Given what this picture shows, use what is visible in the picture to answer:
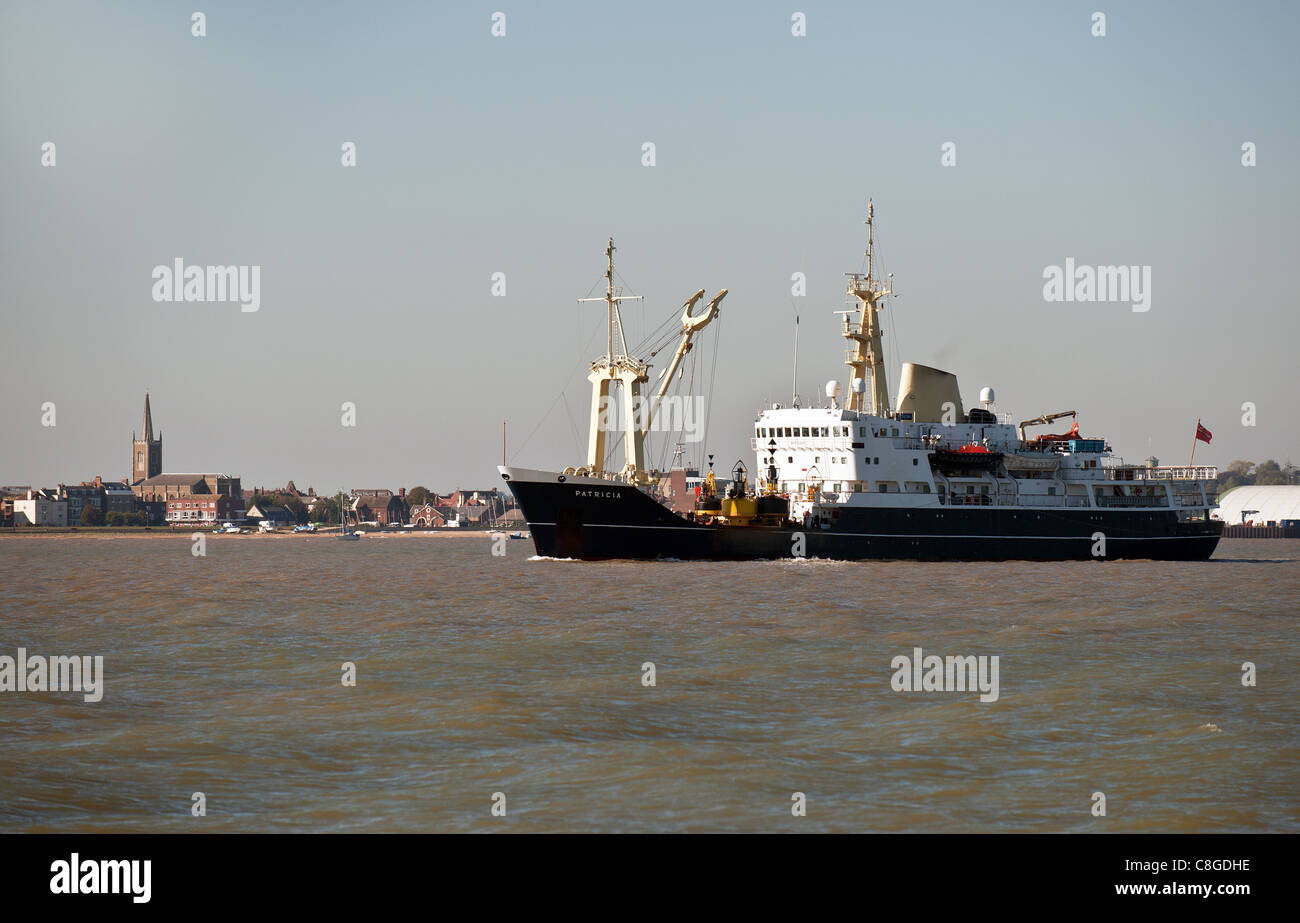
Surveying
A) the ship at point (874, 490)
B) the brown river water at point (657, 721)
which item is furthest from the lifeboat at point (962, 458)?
the brown river water at point (657, 721)

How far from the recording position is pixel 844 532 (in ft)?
216

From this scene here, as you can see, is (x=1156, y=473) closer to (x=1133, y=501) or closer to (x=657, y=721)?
(x=1133, y=501)

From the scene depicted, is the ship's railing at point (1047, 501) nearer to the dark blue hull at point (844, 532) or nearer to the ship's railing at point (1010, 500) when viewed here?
the ship's railing at point (1010, 500)

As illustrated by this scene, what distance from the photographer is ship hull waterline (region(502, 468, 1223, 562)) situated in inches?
2485

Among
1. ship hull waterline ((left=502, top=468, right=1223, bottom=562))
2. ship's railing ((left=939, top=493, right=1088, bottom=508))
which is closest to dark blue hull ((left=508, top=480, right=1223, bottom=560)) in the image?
ship hull waterline ((left=502, top=468, right=1223, bottom=562))

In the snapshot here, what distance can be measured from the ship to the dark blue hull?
2.8 inches

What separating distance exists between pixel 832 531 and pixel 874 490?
11.5ft

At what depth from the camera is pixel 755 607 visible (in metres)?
39.6

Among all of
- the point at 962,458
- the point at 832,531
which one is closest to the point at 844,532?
the point at 832,531

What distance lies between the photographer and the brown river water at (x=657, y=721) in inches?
581

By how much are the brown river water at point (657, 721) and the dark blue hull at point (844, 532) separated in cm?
2178

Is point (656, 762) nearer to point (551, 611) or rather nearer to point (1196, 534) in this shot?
point (551, 611)
